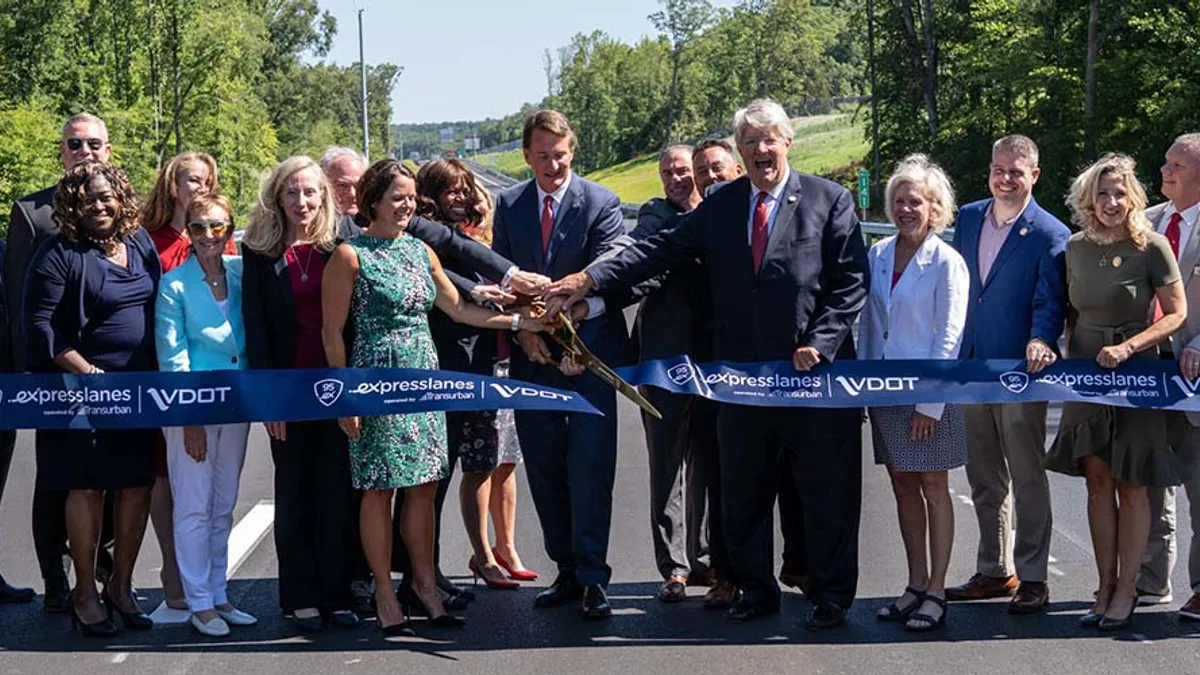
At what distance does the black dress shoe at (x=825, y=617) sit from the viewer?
723 cm

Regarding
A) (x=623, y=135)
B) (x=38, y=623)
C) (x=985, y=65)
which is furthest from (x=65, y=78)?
(x=623, y=135)

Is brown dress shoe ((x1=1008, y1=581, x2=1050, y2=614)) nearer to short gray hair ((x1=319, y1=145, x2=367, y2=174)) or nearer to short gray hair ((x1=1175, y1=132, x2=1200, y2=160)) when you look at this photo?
short gray hair ((x1=1175, y1=132, x2=1200, y2=160))

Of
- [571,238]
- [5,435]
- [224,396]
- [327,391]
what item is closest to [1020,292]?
[571,238]

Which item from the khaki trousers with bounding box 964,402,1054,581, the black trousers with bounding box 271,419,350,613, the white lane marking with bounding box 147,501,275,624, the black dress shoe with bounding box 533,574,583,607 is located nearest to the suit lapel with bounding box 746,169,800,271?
the khaki trousers with bounding box 964,402,1054,581

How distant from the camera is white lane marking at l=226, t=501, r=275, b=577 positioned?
351 inches

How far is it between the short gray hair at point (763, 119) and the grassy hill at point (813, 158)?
64296 mm

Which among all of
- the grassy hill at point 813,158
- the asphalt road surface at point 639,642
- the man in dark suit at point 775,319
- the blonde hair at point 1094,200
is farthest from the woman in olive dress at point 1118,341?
the grassy hill at point 813,158

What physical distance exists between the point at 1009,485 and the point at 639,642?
2188 millimetres

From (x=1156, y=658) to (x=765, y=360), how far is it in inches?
83.5

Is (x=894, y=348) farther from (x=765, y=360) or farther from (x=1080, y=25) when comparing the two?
(x=1080, y=25)

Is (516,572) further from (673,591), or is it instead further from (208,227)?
(208,227)

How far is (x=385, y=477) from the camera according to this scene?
710 cm

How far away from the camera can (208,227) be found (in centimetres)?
724

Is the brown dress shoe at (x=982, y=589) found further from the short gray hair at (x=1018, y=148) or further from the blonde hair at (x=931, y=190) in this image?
the short gray hair at (x=1018, y=148)
